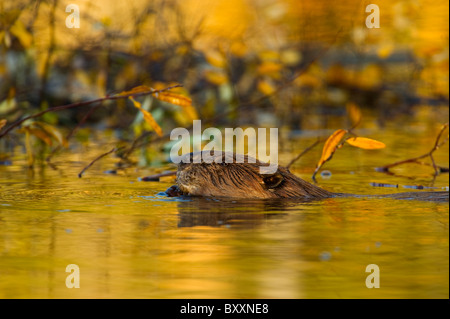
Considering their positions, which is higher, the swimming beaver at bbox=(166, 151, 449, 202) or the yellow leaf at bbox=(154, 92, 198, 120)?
the yellow leaf at bbox=(154, 92, 198, 120)

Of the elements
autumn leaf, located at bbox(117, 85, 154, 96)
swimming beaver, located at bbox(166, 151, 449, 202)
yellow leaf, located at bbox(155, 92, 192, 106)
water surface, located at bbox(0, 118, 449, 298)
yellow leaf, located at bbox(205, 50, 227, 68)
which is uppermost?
yellow leaf, located at bbox(205, 50, 227, 68)

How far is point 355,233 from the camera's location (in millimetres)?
4297

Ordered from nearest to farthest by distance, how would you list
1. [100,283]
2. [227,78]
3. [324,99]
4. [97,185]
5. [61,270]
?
[100,283] < [61,270] < [97,185] < [227,78] < [324,99]

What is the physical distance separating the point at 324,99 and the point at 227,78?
6.07m

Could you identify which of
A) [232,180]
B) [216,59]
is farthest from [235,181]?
[216,59]

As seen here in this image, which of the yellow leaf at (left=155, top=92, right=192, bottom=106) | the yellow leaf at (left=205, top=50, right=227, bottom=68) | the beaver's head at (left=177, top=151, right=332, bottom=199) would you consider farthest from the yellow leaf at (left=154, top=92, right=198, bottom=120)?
the yellow leaf at (left=205, top=50, right=227, bottom=68)

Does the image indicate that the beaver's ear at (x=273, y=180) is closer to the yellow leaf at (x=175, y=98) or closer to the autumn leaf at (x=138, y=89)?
the yellow leaf at (x=175, y=98)

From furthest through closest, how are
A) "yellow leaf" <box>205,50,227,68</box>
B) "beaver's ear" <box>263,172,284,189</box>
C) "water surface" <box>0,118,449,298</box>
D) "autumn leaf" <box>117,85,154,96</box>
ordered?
"yellow leaf" <box>205,50,227,68</box> < "autumn leaf" <box>117,85,154,96</box> < "beaver's ear" <box>263,172,284,189</box> < "water surface" <box>0,118,449,298</box>

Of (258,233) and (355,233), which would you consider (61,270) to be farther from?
(355,233)

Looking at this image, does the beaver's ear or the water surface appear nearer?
the water surface

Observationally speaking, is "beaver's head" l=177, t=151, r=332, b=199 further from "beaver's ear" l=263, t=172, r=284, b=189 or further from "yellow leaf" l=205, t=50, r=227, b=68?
"yellow leaf" l=205, t=50, r=227, b=68

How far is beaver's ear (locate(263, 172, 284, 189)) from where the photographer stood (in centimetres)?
543

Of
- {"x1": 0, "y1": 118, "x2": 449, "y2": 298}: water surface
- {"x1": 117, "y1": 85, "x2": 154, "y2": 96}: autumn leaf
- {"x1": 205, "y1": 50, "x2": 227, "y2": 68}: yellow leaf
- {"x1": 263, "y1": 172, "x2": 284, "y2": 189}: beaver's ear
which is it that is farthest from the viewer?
{"x1": 205, "y1": 50, "x2": 227, "y2": 68}: yellow leaf
